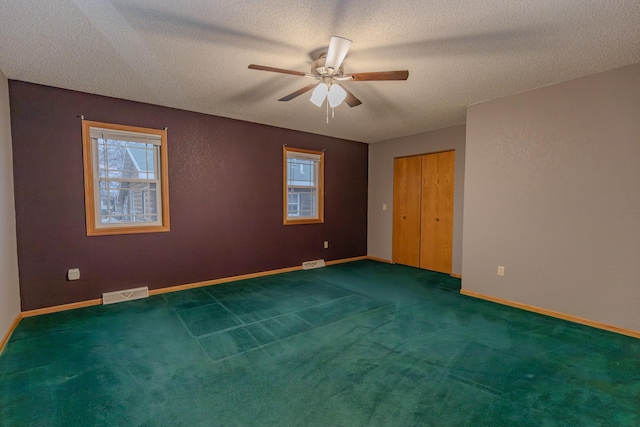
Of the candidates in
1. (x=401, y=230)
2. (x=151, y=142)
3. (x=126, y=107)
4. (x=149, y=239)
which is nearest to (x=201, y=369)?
(x=149, y=239)

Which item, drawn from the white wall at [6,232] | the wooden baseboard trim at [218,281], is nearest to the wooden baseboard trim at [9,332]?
the white wall at [6,232]

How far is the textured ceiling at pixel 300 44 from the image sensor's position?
1868 millimetres

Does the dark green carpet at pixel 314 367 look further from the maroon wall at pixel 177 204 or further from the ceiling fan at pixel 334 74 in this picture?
the ceiling fan at pixel 334 74

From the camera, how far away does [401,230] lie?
566cm

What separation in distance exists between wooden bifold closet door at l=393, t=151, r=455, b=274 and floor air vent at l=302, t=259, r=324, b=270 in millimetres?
1504

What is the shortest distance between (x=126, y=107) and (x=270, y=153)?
6.58 feet

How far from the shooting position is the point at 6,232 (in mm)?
2701

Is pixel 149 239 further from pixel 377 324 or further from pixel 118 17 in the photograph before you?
pixel 377 324

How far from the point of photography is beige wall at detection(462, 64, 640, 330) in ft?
8.87

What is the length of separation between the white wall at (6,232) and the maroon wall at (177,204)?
0.12 meters

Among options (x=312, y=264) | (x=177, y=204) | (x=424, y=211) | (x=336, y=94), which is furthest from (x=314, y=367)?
(x=424, y=211)

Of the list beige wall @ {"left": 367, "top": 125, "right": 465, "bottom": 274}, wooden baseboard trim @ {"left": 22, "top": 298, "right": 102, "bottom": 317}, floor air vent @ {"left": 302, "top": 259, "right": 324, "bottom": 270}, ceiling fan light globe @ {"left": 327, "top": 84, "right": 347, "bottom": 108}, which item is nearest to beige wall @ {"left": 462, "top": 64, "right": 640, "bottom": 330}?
beige wall @ {"left": 367, "top": 125, "right": 465, "bottom": 274}

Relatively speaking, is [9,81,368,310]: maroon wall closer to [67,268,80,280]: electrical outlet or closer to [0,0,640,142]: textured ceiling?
[67,268,80,280]: electrical outlet

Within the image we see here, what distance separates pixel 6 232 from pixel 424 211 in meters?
5.43
